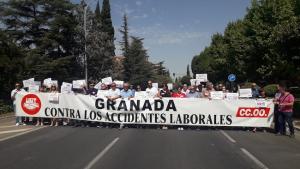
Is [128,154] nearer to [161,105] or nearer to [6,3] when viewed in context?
[161,105]

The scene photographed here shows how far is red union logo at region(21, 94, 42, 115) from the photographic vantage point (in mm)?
21156

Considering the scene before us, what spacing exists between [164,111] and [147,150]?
265 inches

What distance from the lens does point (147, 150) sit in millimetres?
13273

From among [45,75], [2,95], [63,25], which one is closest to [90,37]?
[63,25]

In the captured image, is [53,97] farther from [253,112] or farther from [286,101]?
[286,101]

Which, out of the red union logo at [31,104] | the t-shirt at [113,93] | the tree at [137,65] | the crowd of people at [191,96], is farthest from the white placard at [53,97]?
the tree at [137,65]

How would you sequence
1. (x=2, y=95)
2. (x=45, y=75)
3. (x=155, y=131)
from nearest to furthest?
1. (x=155, y=131)
2. (x=2, y=95)
3. (x=45, y=75)

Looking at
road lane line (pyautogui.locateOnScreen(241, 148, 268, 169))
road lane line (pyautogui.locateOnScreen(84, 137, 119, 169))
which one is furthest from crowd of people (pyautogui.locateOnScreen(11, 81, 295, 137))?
road lane line (pyautogui.locateOnScreen(84, 137, 119, 169))

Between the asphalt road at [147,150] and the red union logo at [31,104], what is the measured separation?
2.84 metres

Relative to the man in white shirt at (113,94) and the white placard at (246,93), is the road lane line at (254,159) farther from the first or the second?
the man in white shirt at (113,94)

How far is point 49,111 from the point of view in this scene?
21047 mm

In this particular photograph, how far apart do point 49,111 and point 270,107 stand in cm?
868

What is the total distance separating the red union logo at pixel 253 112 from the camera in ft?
63.7

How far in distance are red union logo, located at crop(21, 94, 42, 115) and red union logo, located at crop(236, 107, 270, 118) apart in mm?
7995
